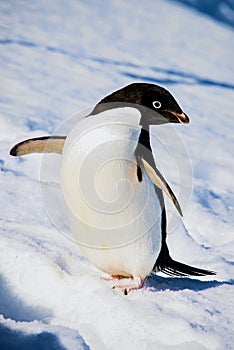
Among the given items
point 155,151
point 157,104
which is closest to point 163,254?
point 157,104

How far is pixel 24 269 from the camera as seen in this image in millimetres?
1141

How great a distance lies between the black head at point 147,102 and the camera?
3.58ft

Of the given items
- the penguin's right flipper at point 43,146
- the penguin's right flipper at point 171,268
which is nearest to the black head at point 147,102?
the penguin's right flipper at point 43,146

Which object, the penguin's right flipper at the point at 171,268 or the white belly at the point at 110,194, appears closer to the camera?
the white belly at the point at 110,194

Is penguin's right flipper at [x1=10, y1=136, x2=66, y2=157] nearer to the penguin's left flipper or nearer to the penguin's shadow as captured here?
the penguin's left flipper

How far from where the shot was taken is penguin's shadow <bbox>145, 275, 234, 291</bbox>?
3.80 ft

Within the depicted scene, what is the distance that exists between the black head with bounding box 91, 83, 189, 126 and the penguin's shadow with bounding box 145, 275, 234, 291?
1.06 ft

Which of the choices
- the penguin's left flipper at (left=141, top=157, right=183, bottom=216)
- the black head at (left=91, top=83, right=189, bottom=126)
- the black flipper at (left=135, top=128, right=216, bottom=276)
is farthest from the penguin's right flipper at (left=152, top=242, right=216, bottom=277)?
the black head at (left=91, top=83, right=189, bottom=126)

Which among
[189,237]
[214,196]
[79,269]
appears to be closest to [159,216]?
[79,269]

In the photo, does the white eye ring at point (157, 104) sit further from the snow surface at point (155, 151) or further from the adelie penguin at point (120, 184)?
the snow surface at point (155, 151)

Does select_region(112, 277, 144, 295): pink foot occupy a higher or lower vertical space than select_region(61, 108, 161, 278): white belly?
lower

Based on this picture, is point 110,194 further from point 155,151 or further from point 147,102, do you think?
point 155,151

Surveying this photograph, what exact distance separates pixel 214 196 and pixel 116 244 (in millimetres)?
755

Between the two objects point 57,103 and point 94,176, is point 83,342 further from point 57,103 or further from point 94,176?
point 57,103
